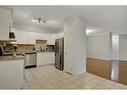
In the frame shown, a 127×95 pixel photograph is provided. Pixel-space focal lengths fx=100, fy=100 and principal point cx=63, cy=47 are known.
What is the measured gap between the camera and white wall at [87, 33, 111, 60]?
28.2 ft

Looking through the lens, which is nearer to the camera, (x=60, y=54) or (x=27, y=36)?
(x=60, y=54)

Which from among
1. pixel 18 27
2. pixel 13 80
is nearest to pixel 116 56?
pixel 18 27

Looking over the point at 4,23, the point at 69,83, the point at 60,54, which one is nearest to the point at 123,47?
the point at 60,54

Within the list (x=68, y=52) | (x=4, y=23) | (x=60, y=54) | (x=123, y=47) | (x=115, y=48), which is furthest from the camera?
(x=115, y=48)

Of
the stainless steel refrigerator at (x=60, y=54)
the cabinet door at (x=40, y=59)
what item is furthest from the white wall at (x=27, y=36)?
the stainless steel refrigerator at (x=60, y=54)

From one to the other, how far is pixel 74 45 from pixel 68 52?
481 mm

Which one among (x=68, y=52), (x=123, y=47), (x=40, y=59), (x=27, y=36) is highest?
(x=27, y=36)

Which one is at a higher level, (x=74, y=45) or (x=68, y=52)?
(x=74, y=45)

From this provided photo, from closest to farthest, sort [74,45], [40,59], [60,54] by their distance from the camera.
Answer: [74,45]
[60,54]
[40,59]

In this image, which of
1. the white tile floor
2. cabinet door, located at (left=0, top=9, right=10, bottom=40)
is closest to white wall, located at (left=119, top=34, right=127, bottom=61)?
the white tile floor

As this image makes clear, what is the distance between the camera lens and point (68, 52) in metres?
4.50

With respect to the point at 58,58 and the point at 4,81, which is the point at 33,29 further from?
the point at 4,81

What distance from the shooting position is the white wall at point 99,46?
861cm

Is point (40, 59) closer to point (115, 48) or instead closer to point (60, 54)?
point (60, 54)
